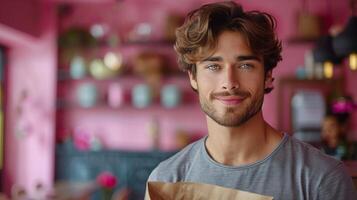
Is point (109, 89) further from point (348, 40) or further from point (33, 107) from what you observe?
point (348, 40)

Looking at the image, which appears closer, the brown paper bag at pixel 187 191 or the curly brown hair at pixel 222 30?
the brown paper bag at pixel 187 191

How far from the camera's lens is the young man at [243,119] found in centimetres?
92

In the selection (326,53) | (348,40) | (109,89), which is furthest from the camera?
(109,89)

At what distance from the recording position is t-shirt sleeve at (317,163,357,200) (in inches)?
34.5

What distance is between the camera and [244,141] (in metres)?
0.99

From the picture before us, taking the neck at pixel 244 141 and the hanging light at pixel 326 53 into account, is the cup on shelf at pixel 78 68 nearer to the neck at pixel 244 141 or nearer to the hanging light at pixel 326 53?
the hanging light at pixel 326 53

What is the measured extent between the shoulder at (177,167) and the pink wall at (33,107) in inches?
158

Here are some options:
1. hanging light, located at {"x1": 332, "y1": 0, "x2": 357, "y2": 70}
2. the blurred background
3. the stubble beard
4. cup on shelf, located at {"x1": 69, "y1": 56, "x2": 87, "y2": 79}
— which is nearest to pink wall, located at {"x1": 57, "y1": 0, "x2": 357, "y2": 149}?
the blurred background

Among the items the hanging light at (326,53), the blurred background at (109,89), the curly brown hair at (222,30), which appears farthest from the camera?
the blurred background at (109,89)

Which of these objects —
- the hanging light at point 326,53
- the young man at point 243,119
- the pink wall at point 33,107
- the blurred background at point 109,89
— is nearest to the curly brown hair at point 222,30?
the young man at point 243,119

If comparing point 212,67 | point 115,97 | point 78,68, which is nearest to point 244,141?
point 212,67

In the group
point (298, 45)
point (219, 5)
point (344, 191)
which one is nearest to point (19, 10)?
point (298, 45)

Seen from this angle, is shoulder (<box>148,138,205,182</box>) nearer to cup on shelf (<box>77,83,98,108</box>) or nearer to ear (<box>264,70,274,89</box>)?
ear (<box>264,70,274,89</box>)

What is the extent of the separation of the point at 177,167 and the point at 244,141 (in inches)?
6.4
